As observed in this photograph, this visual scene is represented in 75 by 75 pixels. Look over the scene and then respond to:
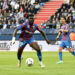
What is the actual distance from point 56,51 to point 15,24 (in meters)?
4.95

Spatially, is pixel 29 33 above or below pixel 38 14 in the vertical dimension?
above

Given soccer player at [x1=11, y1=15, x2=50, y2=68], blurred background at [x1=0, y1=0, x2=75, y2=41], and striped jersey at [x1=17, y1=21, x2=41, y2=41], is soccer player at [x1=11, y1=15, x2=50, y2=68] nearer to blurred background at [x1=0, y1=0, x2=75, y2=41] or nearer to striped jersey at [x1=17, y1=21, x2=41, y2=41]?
striped jersey at [x1=17, y1=21, x2=41, y2=41]

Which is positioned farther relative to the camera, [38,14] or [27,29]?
[38,14]

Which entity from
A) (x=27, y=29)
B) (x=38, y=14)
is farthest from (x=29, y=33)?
(x=38, y=14)

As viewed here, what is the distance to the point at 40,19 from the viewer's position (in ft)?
109

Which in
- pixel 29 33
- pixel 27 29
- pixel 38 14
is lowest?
pixel 38 14

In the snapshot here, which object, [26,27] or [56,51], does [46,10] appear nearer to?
[56,51]

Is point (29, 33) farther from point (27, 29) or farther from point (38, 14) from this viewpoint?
point (38, 14)

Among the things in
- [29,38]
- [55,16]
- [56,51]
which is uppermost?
[29,38]

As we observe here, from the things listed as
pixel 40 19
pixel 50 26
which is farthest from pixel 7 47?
pixel 40 19

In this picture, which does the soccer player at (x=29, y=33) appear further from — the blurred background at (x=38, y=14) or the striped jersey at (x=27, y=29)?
the blurred background at (x=38, y=14)

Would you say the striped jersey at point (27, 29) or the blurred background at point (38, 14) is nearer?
the striped jersey at point (27, 29)

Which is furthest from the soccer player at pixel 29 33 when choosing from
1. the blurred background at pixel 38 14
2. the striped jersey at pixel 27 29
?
the blurred background at pixel 38 14

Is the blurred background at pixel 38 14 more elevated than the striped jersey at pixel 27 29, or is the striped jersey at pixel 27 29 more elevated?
the striped jersey at pixel 27 29
